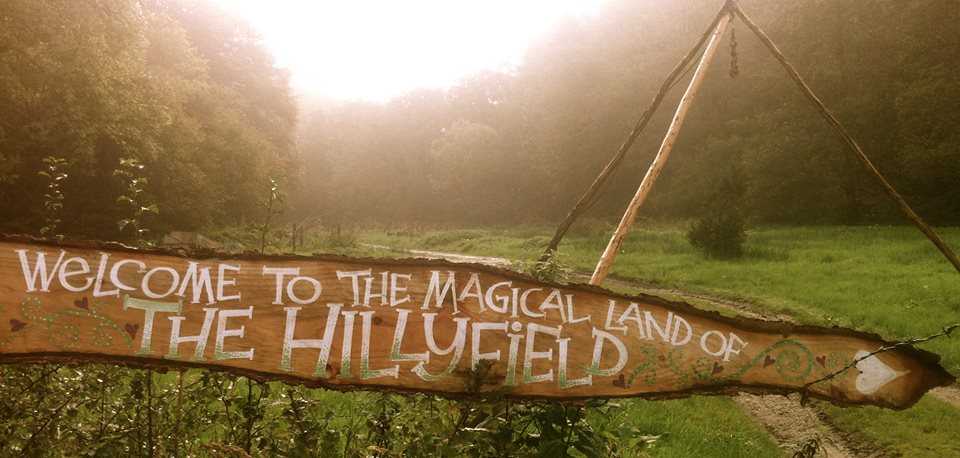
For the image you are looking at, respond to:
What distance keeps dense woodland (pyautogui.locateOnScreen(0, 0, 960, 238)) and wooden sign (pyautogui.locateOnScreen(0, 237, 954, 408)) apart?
0.78m

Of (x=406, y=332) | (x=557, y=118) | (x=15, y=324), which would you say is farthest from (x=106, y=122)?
(x=557, y=118)

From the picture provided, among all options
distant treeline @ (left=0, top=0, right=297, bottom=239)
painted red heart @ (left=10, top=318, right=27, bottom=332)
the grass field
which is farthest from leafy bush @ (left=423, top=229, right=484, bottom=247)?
painted red heart @ (left=10, top=318, right=27, bottom=332)

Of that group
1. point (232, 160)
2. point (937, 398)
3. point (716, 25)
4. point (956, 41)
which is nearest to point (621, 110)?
point (956, 41)

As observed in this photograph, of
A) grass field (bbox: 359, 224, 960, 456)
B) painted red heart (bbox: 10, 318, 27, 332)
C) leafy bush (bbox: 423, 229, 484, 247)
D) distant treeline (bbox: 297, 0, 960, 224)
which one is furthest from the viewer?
leafy bush (bbox: 423, 229, 484, 247)

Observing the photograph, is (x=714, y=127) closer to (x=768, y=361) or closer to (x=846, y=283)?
(x=846, y=283)

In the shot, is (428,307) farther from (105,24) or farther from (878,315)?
(105,24)

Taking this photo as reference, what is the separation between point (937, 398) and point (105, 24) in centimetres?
1883

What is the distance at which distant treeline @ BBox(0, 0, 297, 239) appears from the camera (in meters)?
14.1

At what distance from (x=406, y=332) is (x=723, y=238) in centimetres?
1710

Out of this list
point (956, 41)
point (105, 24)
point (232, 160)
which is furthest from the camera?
point (232, 160)

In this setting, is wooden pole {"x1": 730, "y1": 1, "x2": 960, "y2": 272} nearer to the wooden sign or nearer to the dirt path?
the wooden sign

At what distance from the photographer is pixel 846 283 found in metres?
12.6

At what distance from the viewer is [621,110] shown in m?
36.8

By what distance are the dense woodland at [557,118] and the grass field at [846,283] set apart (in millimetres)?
3543
